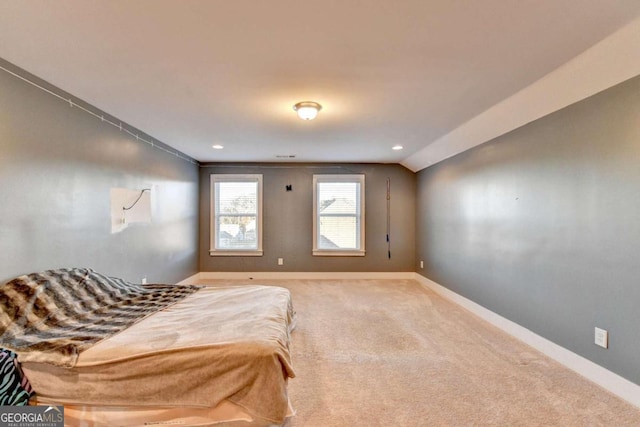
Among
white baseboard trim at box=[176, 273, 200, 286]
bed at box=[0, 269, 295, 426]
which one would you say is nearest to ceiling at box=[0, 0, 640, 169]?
bed at box=[0, 269, 295, 426]

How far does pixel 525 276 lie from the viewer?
2941 mm

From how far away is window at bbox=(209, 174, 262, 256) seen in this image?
19.4 feet

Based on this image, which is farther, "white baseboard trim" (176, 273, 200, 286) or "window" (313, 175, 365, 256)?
"window" (313, 175, 365, 256)

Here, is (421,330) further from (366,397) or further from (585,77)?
(585,77)

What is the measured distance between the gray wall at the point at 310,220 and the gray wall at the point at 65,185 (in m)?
2.12

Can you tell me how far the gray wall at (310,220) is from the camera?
5.90 m

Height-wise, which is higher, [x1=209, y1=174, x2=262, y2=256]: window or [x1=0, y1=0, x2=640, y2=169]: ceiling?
[x1=0, y1=0, x2=640, y2=169]: ceiling

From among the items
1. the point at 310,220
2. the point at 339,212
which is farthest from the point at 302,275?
the point at 339,212

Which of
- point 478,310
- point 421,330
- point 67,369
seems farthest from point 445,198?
point 67,369

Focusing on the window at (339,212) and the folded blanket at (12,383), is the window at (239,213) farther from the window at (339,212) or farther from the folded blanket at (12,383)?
the folded blanket at (12,383)

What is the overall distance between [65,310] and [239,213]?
12.5 ft

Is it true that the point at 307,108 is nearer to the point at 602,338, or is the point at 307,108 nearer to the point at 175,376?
the point at 175,376

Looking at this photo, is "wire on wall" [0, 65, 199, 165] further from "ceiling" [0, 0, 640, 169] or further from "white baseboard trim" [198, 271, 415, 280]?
"white baseboard trim" [198, 271, 415, 280]

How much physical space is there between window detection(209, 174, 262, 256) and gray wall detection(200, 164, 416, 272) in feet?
0.54
